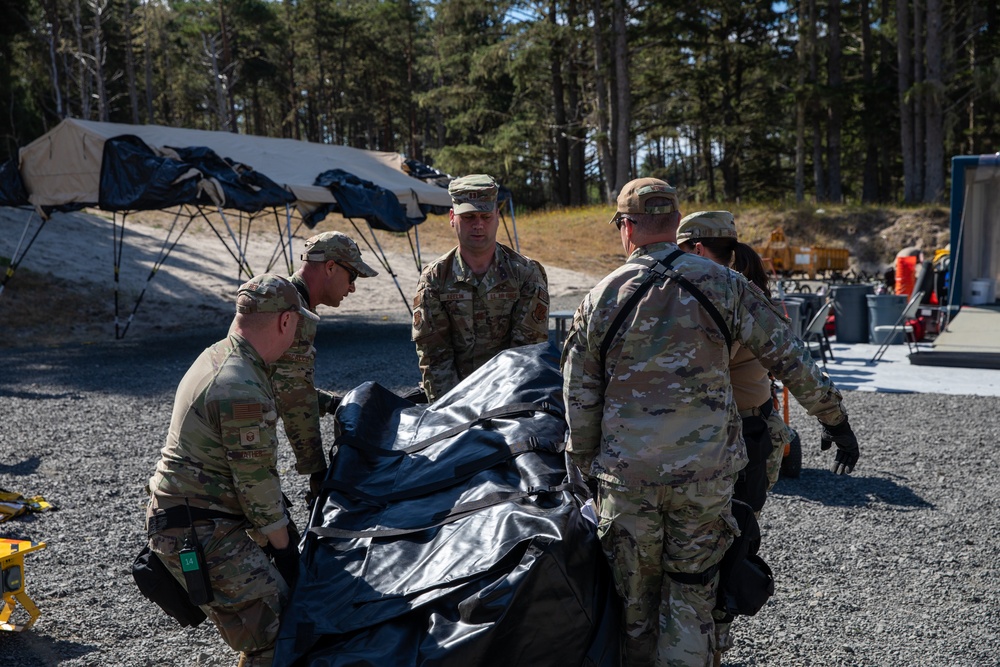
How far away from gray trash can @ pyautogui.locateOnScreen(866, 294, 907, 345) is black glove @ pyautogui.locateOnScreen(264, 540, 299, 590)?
1073 centimetres

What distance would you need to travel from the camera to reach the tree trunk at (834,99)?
1116 inches

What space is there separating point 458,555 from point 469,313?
5.43ft

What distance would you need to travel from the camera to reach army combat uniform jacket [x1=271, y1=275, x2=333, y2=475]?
3.32 meters

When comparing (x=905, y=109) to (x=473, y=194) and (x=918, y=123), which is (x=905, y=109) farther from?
(x=473, y=194)

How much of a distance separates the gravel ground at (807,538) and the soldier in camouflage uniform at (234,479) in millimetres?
972

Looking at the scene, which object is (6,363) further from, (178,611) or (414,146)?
(414,146)

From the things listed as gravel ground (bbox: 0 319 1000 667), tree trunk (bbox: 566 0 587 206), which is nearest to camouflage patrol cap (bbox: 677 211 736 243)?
gravel ground (bbox: 0 319 1000 667)

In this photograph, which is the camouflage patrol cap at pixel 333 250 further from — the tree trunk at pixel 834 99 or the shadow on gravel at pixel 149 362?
the tree trunk at pixel 834 99

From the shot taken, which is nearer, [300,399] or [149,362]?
[300,399]

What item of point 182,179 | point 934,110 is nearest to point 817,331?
point 182,179

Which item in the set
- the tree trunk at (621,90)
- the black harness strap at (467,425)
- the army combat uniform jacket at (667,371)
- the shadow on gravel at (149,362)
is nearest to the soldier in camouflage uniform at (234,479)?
the black harness strap at (467,425)

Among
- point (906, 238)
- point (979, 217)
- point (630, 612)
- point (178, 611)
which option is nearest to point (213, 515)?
point (178, 611)

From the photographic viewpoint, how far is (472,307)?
3.92 metres

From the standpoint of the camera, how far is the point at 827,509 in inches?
194
